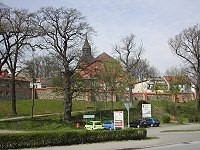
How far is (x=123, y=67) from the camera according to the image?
76.8m

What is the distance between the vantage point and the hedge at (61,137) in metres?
22.1

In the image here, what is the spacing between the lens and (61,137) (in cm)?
2428

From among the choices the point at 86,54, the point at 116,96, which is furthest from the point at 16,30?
the point at 116,96

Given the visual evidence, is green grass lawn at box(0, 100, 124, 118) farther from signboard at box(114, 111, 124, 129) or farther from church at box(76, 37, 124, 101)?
signboard at box(114, 111, 124, 129)

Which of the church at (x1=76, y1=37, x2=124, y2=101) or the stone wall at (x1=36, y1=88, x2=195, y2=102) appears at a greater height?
the church at (x1=76, y1=37, x2=124, y2=101)

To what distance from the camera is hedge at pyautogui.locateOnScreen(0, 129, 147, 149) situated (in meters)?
22.1

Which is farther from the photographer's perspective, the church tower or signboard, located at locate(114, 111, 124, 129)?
the church tower

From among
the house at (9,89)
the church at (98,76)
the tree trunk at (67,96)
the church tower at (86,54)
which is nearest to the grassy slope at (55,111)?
the tree trunk at (67,96)

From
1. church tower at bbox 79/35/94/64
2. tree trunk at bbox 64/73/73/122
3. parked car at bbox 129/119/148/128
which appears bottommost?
parked car at bbox 129/119/148/128

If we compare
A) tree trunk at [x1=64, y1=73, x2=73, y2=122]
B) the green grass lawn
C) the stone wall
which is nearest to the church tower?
tree trunk at [x1=64, y1=73, x2=73, y2=122]

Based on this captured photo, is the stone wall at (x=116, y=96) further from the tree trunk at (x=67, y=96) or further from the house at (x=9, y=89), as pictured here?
the tree trunk at (x=67, y=96)

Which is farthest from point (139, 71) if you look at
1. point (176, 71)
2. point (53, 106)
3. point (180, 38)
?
point (53, 106)

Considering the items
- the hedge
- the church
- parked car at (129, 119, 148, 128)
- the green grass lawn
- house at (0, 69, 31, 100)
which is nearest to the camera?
the hedge

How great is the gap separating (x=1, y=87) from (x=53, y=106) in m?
19.2
